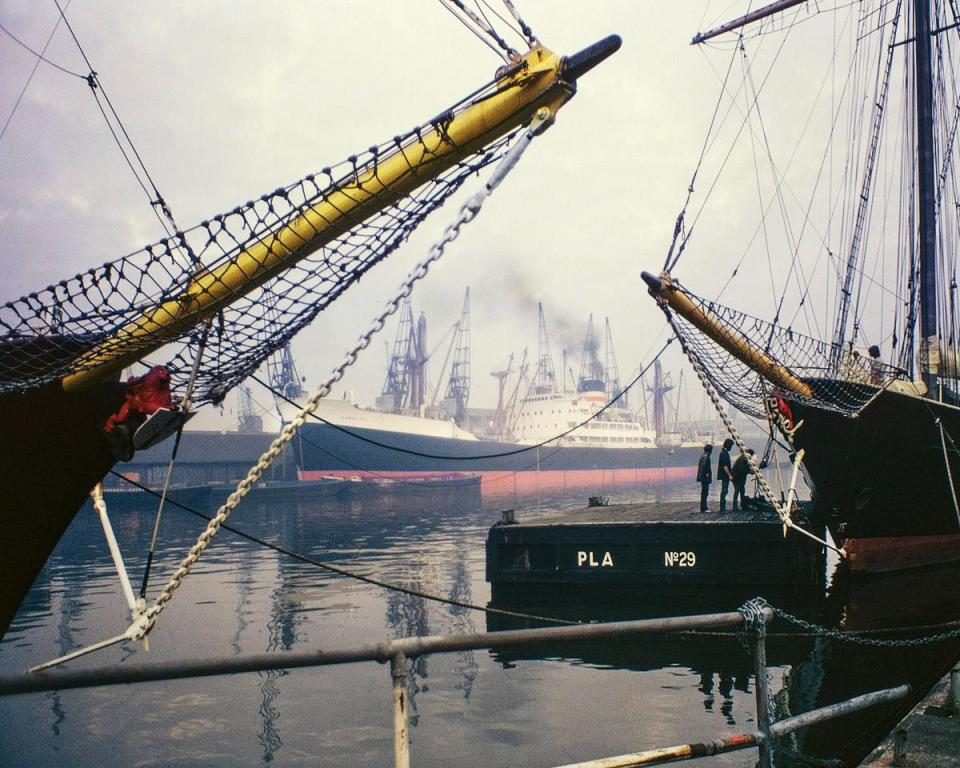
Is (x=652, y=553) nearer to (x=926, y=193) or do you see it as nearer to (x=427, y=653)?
(x=427, y=653)

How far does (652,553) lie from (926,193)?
14.5 metres

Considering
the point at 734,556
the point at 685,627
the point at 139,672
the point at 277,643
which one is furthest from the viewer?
the point at 734,556

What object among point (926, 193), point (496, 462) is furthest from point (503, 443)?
point (926, 193)

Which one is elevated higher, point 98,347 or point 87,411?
point 98,347

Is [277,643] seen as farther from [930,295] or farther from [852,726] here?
[930,295]

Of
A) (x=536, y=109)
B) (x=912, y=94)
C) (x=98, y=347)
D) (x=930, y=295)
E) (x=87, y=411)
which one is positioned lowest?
(x=87, y=411)

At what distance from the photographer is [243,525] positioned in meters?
35.5

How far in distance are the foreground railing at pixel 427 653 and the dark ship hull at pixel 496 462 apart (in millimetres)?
45556

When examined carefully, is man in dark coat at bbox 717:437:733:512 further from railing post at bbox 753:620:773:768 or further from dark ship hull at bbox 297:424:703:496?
dark ship hull at bbox 297:424:703:496

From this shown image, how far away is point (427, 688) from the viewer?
979 centimetres

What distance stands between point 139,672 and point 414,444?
6960cm

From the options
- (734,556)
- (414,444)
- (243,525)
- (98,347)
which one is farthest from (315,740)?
(414,444)

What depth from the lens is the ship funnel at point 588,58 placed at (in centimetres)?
544

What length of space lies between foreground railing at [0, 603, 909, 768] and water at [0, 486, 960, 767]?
4028 millimetres
